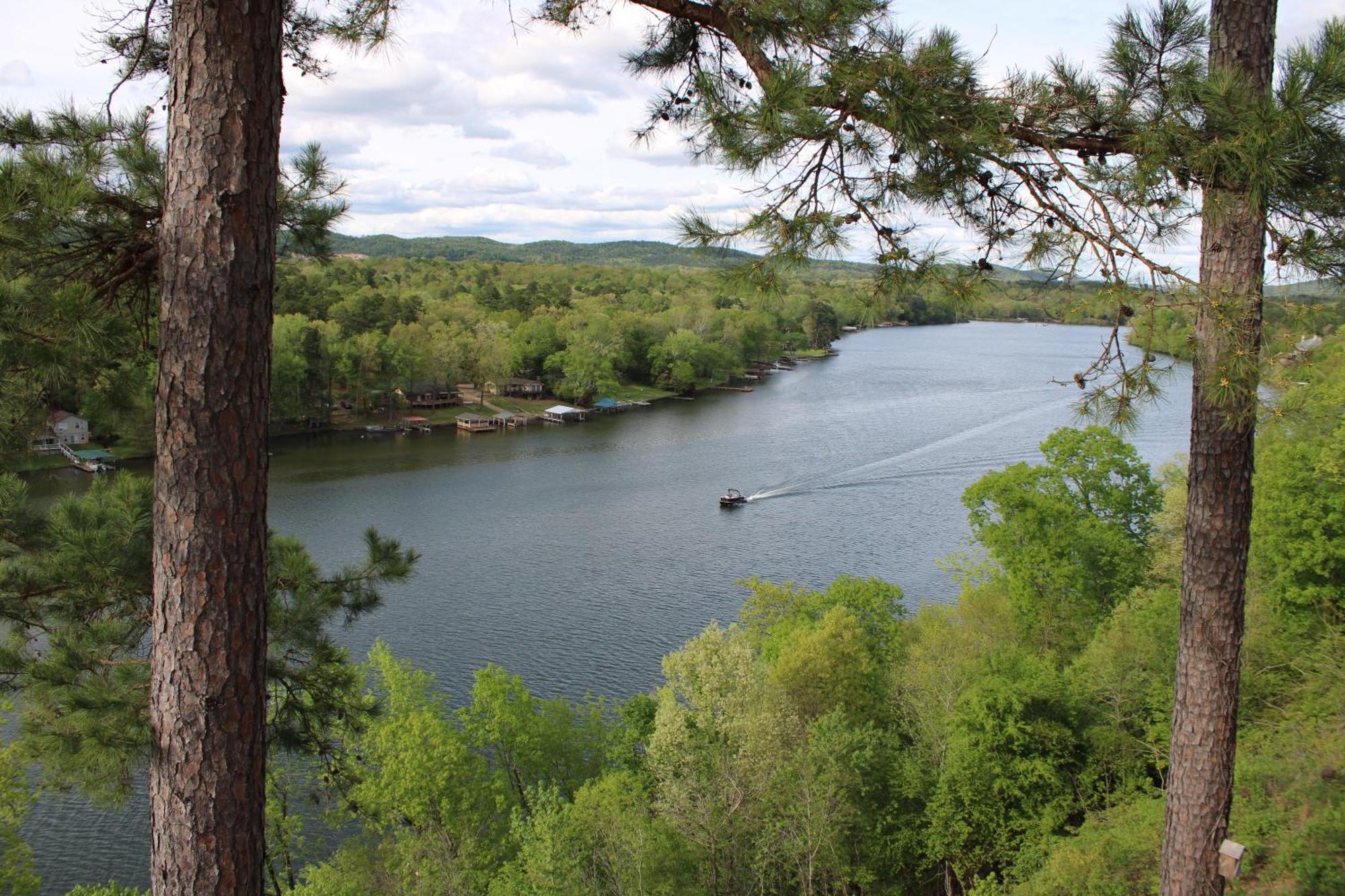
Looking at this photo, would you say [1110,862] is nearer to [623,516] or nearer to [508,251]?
[623,516]

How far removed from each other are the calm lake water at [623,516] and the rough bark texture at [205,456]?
9.42ft

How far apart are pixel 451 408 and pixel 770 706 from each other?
3349 centimetres

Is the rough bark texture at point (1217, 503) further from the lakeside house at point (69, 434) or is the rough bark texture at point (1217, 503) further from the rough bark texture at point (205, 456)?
the lakeside house at point (69, 434)

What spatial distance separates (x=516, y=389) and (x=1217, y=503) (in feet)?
147

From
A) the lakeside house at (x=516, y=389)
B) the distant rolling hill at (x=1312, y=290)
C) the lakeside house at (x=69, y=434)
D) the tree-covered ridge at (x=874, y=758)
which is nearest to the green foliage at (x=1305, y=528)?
the tree-covered ridge at (x=874, y=758)

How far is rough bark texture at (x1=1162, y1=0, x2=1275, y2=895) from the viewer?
310 centimetres

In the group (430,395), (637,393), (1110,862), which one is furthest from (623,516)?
(637,393)

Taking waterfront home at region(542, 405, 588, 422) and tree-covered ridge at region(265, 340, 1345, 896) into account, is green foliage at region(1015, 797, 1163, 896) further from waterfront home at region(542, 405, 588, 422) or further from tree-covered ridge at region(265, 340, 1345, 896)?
waterfront home at region(542, 405, 588, 422)

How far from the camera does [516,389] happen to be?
4719 cm

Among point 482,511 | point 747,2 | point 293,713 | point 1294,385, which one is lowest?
point 482,511

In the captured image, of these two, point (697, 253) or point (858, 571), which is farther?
point (858, 571)

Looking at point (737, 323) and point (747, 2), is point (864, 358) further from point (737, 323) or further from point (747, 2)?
point (747, 2)

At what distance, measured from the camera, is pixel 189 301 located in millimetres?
2297

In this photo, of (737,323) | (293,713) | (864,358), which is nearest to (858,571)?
(293,713)
